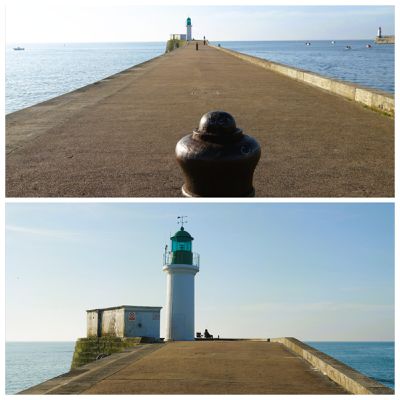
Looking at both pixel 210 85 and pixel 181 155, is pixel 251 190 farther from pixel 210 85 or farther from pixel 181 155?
pixel 210 85

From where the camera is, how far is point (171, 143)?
30.0 feet

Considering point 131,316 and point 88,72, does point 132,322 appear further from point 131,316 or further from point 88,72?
point 88,72

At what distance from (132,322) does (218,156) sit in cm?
1107

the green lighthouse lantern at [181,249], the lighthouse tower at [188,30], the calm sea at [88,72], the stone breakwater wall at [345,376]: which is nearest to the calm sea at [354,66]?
the calm sea at [88,72]

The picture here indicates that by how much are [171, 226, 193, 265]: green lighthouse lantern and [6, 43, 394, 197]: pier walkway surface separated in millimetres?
4007

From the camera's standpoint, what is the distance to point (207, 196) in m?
5.82

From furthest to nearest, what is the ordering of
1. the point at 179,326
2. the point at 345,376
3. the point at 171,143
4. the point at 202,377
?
1. the point at 179,326
2. the point at 171,143
3. the point at 202,377
4. the point at 345,376

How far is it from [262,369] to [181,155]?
3262 millimetres

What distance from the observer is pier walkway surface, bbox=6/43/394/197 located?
6.89 m

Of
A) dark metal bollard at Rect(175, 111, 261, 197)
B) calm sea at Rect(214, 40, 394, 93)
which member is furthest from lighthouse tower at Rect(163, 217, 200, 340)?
calm sea at Rect(214, 40, 394, 93)

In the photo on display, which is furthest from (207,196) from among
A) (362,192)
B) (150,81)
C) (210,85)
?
(150,81)

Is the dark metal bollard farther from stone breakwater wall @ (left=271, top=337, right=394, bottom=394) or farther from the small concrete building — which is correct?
the small concrete building

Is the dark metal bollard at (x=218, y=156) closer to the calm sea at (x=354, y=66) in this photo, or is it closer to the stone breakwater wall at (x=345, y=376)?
the stone breakwater wall at (x=345, y=376)

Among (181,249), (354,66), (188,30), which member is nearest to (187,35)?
(188,30)
